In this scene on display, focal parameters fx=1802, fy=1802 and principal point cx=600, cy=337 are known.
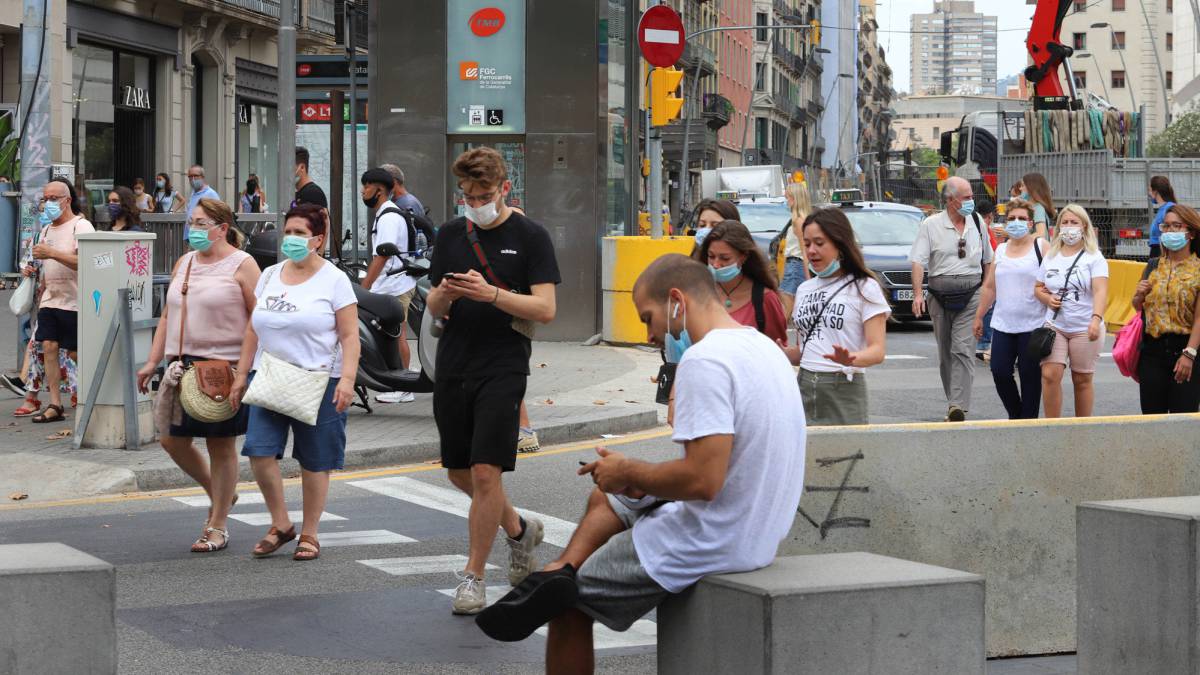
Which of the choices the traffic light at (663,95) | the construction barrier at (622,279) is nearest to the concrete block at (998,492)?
the construction barrier at (622,279)

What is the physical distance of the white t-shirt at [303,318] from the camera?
25.6ft

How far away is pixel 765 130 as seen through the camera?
105 meters

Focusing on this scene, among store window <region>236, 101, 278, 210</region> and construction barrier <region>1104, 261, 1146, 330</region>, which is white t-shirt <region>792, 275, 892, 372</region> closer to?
construction barrier <region>1104, 261, 1146, 330</region>

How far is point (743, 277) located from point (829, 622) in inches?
128

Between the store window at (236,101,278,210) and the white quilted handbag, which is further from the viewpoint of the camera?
the store window at (236,101,278,210)

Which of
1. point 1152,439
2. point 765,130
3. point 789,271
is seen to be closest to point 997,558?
point 1152,439

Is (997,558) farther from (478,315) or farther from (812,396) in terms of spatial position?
(478,315)

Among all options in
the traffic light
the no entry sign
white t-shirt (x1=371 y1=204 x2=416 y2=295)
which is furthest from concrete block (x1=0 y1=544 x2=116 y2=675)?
the traffic light

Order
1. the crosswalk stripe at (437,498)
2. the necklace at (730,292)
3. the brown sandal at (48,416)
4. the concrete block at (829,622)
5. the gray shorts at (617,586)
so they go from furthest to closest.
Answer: the brown sandal at (48,416)
the crosswalk stripe at (437,498)
the necklace at (730,292)
the gray shorts at (617,586)
the concrete block at (829,622)

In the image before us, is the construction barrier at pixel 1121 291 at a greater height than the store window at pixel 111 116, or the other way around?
the store window at pixel 111 116

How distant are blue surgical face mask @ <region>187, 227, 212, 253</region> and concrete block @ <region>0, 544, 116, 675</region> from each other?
395cm

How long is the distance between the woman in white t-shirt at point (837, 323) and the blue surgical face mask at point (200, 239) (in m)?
2.73

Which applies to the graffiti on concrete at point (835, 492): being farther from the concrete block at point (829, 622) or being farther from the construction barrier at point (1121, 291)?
the construction barrier at point (1121, 291)

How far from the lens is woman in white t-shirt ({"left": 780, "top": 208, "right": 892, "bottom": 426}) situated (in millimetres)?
7469
